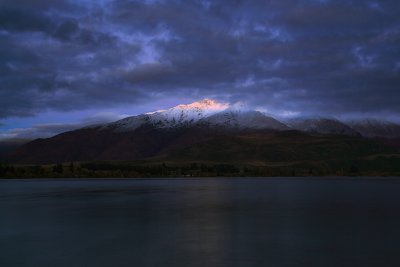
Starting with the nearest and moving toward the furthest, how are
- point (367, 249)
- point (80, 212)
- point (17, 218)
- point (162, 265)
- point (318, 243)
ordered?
point (162, 265), point (367, 249), point (318, 243), point (17, 218), point (80, 212)

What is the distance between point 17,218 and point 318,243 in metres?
35.2

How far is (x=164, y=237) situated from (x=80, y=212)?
83.7ft

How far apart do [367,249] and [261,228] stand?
40.4ft

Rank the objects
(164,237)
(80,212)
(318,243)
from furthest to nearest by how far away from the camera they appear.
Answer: (80,212) < (164,237) < (318,243)

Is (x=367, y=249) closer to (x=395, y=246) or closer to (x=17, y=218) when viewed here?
(x=395, y=246)

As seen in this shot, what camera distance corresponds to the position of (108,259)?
30797 millimetres

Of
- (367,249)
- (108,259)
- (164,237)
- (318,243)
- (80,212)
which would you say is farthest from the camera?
(80,212)

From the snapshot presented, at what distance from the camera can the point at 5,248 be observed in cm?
3516

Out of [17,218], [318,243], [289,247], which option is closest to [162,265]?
[289,247]

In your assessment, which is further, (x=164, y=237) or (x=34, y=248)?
(x=164, y=237)

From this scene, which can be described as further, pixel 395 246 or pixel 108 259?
pixel 395 246

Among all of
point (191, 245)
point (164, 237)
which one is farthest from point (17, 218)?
point (191, 245)

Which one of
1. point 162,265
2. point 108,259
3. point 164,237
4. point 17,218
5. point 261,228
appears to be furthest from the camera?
point 17,218

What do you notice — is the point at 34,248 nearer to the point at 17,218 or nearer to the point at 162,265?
the point at 162,265
